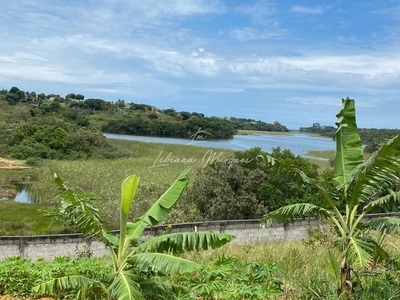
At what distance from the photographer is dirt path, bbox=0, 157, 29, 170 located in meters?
25.5

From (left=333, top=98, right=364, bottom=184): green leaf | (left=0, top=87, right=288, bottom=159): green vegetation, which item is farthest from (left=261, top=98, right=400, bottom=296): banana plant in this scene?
(left=0, top=87, right=288, bottom=159): green vegetation

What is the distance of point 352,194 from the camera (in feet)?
14.4

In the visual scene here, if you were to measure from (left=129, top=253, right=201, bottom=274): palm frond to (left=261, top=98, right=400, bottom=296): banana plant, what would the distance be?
1369mm

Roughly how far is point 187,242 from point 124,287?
2.19 ft

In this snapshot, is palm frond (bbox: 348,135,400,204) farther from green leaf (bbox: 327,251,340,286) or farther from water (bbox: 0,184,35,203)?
water (bbox: 0,184,35,203)

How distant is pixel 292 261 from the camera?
5.68m

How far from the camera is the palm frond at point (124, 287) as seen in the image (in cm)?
341

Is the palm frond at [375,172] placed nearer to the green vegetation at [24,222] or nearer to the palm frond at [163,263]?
the palm frond at [163,263]

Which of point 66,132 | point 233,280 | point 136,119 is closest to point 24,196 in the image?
point 233,280

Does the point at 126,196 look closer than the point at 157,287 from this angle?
No

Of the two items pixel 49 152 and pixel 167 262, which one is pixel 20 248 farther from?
pixel 49 152

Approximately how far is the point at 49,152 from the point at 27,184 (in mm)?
10487

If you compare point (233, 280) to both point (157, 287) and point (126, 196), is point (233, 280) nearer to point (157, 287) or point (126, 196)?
point (157, 287)

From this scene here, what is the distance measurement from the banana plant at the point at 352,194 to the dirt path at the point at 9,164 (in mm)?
23679
